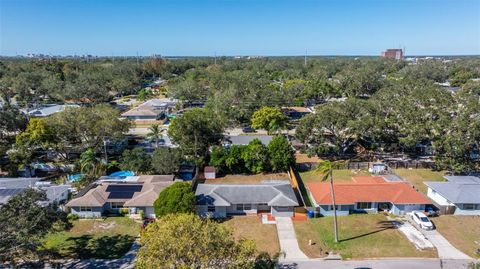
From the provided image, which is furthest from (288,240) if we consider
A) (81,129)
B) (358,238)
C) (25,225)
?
(81,129)

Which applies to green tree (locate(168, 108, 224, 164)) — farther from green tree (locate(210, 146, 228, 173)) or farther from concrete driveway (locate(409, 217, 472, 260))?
concrete driveway (locate(409, 217, 472, 260))

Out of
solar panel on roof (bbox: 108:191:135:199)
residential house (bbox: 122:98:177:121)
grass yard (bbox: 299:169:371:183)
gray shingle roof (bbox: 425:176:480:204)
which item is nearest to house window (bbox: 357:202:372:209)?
gray shingle roof (bbox: 425:176:480:204)

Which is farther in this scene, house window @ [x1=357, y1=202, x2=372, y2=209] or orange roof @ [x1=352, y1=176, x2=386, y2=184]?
orange roof @ [x1=352, y1=176, x2=386, y2=184]

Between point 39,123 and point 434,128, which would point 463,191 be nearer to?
point 434,128

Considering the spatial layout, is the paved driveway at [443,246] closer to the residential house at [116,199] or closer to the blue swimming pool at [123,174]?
the residential house at [116,199]

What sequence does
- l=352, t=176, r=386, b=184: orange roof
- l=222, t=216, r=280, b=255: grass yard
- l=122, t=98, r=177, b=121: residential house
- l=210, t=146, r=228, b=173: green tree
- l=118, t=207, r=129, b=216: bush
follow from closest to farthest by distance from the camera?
l=222, t=216, r=280, b=255: grass yard
l=118, t=207, r=129, b=216: bush
l=352, t=176, r=386, b=184: orange roof
l=210, t=146, r=228, b=173: green tree
l=122, t=98, r=177, b=121: residential house

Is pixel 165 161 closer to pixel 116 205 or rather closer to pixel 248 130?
pixel 116 205
